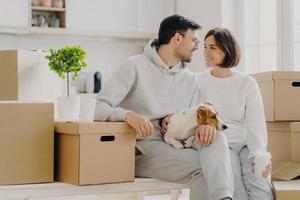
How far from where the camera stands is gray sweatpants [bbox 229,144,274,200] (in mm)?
2484

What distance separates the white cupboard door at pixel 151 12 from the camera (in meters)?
5.78

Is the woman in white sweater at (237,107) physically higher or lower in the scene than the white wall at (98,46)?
lower

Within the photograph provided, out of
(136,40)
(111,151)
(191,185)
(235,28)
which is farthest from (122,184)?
(136,40)

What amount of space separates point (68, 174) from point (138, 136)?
327mm

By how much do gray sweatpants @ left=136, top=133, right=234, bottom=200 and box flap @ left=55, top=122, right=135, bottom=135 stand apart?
0.19 metres

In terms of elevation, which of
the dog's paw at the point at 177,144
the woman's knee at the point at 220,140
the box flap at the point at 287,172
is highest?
the woman's knee at the point at 220,140

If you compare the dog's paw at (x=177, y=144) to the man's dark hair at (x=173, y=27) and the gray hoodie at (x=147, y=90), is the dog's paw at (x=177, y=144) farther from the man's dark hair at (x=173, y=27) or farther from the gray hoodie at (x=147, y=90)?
the man's dark hair at (x=173, y=27)

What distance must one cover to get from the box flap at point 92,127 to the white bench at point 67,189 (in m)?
0.21

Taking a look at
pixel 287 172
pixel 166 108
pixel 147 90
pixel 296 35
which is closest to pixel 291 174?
pixel 287 172

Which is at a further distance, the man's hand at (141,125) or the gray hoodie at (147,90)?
the gray hoodie at (147,90)

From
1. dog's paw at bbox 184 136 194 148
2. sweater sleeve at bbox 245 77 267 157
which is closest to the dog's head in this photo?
dog's paw at bbox 184 136 194 148

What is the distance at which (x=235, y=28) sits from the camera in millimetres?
5094

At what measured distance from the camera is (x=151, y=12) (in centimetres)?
582

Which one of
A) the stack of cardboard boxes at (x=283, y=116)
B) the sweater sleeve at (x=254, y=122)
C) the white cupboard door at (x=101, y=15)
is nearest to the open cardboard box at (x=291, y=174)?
the stack of cardboard boxes at (x=283, y=116)
